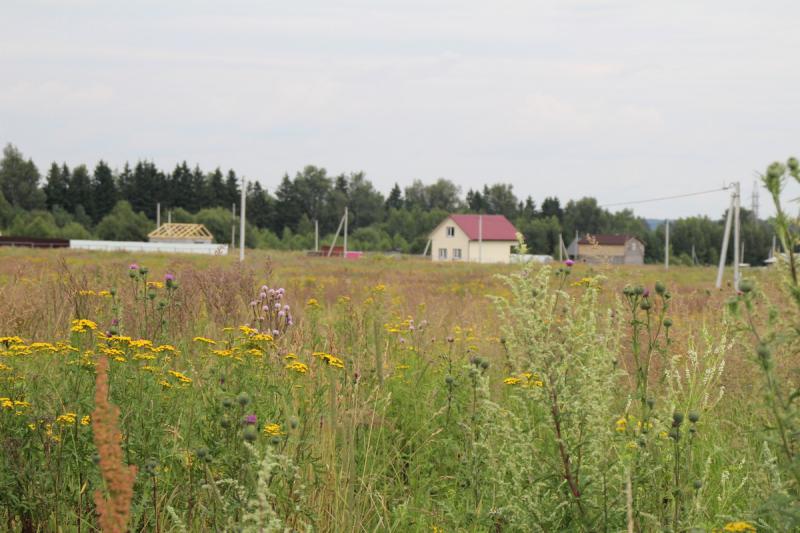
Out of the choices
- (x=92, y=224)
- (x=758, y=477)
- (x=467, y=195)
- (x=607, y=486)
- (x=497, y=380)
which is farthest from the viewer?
(x=467, y=195)

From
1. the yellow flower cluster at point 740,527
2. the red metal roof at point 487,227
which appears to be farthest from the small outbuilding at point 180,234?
the yellow flower cluster at point 740,527

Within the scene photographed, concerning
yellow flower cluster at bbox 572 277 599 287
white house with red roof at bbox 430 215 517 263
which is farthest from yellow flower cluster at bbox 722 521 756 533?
white house with red roof at bbox 430 215 517 263

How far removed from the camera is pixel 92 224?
269 feet

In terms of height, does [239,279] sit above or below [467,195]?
below

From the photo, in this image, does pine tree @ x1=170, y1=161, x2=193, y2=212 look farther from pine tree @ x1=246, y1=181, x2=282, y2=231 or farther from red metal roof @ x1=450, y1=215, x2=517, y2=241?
red metal roof @ x1=450, y1=215, x2=517, y2=241

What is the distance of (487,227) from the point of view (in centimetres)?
6681

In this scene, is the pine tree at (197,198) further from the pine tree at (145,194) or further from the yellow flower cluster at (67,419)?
the yellow flower cluster at (67,419)

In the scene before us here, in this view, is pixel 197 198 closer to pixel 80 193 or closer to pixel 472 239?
pixel 80 193

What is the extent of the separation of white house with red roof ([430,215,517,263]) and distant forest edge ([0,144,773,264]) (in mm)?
10942

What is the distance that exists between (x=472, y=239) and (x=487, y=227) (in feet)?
6.64

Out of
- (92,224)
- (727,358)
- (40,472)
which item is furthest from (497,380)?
(92,224)

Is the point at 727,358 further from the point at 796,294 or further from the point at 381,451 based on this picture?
the point at 796,294

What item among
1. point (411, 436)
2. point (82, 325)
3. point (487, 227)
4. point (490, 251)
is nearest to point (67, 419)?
point (82, 325)

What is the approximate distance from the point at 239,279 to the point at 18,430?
4.16m
